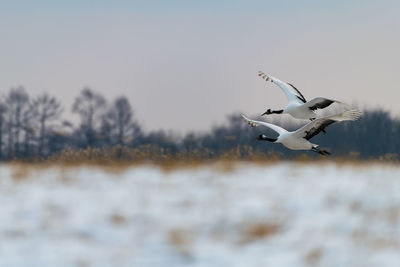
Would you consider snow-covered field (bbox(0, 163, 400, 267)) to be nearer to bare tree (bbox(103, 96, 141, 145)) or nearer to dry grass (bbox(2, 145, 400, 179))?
dry grass (bbox(2, 145, 400, 179))

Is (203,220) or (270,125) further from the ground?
(270,125)

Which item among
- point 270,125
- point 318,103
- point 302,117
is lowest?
point 270,125

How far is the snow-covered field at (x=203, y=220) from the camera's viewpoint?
5559 millimetres

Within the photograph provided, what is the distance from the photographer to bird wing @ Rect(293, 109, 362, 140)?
27.2 ft

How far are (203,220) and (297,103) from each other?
454 centimetres

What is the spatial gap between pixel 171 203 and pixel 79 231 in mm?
1507

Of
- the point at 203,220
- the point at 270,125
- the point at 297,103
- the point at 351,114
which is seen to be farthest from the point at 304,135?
the point at 203,220

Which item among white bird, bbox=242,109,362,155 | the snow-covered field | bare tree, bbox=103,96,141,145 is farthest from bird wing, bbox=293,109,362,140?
bare tree, bbox=103,96,141,145

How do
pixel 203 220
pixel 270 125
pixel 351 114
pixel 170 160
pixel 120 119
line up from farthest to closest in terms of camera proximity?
pixel 120 119 → pixel 170 160 → pixel 270 125 → pixel 351 114 → pixel 203 220

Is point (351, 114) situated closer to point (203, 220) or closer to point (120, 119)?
point (203, 220)

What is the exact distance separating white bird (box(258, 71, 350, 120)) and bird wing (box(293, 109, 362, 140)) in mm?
357

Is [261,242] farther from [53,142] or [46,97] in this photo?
[46,97]

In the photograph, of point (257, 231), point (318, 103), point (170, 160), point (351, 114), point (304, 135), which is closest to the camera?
point (257, 231)

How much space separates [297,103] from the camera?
10438 mm
